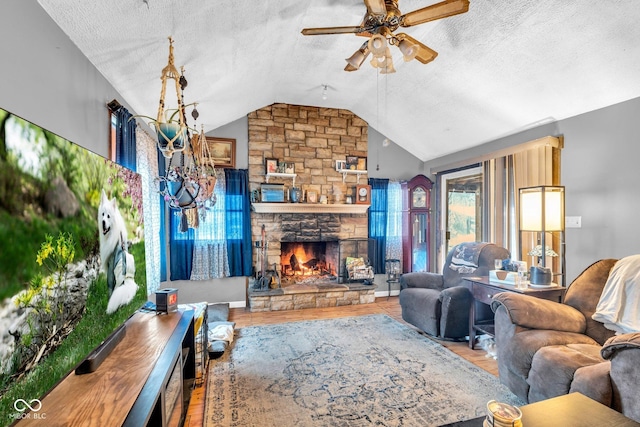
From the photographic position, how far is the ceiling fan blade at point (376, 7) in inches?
70.1

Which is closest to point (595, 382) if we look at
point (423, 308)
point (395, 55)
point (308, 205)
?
point (423, 308)

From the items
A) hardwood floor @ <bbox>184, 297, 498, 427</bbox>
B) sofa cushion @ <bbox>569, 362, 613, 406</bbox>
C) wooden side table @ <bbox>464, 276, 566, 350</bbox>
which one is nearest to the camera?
sofa cushion @ <bbox>569, 362, 613, 406</bbox>

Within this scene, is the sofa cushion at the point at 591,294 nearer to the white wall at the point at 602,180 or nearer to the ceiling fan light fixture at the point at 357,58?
the white wall at the point at 602,180

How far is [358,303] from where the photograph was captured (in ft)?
15.0

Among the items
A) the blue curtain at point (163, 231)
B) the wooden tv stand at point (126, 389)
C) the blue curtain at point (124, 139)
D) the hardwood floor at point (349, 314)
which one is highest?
the blue curtain at point (124, 139)

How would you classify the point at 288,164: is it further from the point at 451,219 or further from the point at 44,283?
the point at 44,283

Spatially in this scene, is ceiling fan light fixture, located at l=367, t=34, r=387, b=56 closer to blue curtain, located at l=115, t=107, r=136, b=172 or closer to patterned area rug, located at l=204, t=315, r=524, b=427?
blue curtain, located at l=115, t=107, r=136, b=172

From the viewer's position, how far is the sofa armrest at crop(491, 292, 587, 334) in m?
2.09

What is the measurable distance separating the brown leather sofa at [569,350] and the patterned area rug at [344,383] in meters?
0.36

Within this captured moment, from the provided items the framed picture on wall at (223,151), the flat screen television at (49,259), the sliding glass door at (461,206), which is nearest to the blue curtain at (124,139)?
the flat screen television at (49,259)

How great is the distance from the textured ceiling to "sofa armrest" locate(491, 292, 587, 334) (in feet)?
6.53

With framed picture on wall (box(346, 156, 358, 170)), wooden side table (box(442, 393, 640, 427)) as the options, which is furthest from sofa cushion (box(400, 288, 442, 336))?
framed picture on wall (box(346, 156, 358, 170))

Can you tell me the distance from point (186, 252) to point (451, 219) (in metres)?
4.23

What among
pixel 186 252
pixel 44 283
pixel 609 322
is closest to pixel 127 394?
pixel 44 283
